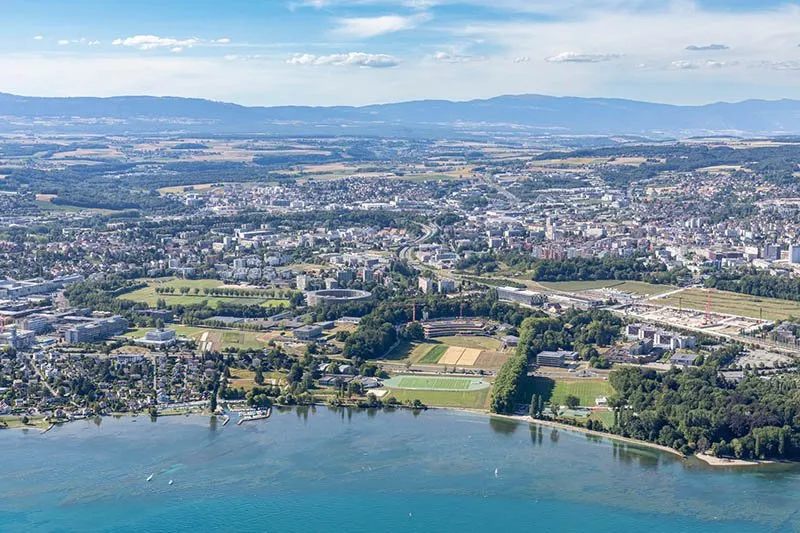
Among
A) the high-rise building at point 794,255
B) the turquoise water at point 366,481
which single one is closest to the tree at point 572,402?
the turquoise water at point 366,481

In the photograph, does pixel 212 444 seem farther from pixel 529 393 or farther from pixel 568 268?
pixel 568 268

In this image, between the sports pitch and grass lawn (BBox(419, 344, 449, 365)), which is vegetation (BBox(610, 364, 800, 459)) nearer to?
the sports pitch

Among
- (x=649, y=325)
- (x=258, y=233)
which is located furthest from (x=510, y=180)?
(x=649, y=325)

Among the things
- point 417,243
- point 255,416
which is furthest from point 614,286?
point 255,416

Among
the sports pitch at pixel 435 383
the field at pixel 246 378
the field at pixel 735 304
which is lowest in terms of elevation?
the sports pitch at pixel 435 383

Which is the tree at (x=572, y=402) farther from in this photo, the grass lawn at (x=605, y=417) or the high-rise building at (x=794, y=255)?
the high-rise building at (x=794, y=255)

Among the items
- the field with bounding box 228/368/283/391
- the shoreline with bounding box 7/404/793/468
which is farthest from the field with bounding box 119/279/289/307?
the shoreline with bounding box 7/404/793/468

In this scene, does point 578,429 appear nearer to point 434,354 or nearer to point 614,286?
point 434,354
